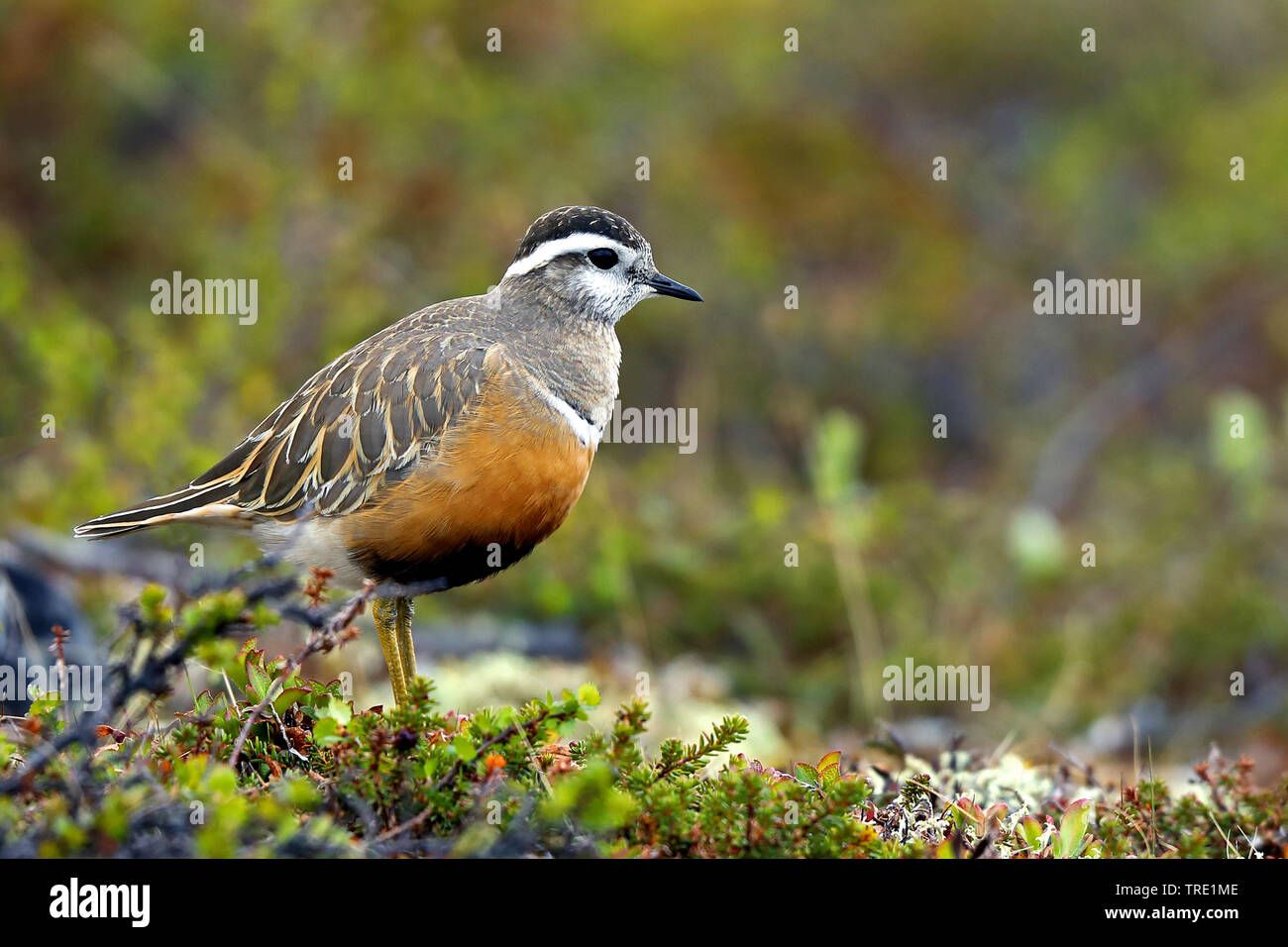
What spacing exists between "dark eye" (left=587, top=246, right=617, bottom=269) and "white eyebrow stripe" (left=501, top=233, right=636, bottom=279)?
0.03 m

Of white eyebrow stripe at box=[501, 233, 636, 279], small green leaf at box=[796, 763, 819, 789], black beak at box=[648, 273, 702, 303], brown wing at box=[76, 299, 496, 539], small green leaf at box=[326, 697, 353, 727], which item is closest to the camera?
small green leaf at box=[326, 697, 353, 727]

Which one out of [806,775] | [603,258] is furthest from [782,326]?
[806,775]

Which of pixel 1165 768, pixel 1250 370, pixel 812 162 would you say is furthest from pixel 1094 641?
pixel 812 162

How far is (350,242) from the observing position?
11.0 m

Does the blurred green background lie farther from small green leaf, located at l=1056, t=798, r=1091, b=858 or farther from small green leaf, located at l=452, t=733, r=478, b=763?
small green leaf, located at l=452, t=733, r=478, b=763

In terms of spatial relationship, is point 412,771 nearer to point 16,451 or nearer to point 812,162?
point 16,451

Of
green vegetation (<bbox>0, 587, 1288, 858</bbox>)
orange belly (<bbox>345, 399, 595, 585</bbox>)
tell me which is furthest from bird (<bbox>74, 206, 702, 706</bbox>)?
green vegetation (<bbox>0, 587, 1288, 858</bbox>)

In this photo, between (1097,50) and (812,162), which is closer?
(812,162)

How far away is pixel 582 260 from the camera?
21.6 ft

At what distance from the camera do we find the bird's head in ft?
21.5

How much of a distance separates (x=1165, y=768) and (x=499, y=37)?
11.4m
